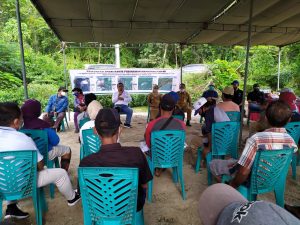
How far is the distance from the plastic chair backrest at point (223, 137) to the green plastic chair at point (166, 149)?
0.57 m

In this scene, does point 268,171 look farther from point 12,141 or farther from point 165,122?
point 12,141

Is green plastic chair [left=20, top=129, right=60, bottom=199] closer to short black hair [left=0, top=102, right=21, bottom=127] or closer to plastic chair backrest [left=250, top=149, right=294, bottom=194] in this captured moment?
short black hair [left=0, top=102, right=21, bottom=127]

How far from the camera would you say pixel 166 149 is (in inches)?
111

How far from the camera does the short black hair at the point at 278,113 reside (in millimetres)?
1957

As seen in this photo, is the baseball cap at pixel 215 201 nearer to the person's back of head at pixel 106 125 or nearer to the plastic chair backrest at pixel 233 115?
the person's back of head at pixel 106 125

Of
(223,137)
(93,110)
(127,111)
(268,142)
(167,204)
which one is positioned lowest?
(167,204)

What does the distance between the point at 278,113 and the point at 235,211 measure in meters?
1.67

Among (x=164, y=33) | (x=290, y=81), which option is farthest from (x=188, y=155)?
(x=290, y=81)

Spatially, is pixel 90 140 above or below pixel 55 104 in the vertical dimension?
below

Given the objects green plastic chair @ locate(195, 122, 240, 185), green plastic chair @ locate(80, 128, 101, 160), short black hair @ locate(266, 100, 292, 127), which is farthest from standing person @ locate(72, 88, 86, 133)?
short black hair @ locate(266, 100, 292, 127)

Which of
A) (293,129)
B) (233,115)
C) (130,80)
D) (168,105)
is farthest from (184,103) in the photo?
(168,105)

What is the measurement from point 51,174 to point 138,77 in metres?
6.96

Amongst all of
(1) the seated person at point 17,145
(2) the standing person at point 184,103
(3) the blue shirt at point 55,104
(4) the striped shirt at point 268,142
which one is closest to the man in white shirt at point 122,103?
(2) the standing person at point 184,103

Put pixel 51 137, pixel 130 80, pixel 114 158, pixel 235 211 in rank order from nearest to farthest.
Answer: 1. pixel 235 211
2. pixel 114 158
3. pixel 51 137
4. pixel 130 80
